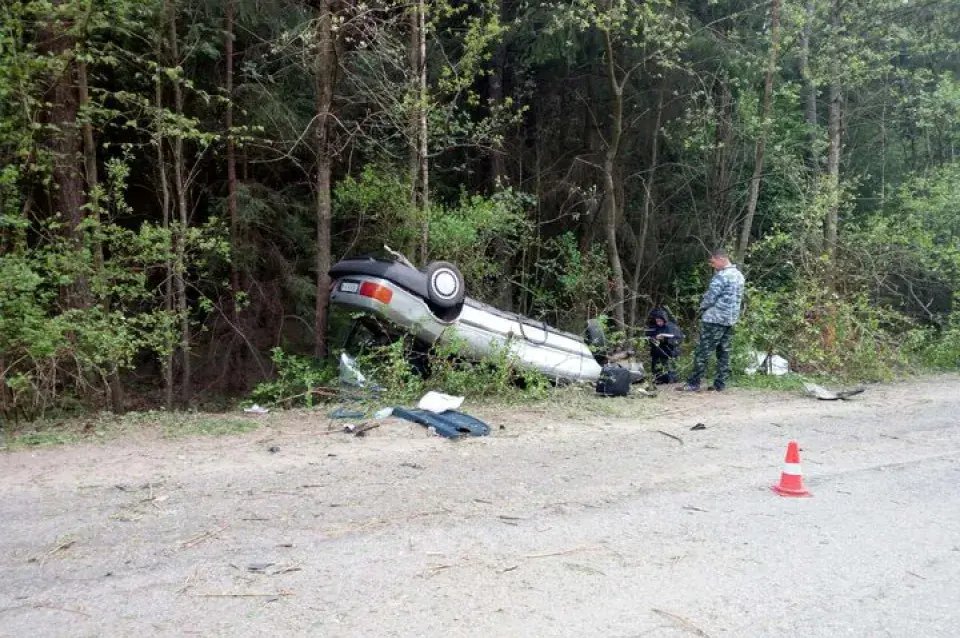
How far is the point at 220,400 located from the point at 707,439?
8.96 m

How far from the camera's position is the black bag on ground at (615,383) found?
988cm

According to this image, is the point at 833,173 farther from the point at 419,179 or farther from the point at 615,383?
the point at 419,179

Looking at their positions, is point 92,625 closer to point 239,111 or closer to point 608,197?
point 239,111

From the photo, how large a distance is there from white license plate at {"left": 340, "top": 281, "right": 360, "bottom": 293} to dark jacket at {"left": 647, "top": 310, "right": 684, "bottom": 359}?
4.79m

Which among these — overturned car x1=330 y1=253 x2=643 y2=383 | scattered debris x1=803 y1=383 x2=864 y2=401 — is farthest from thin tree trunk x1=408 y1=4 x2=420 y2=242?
scattered debris x1=803 y1=383 x2=864 y2=401

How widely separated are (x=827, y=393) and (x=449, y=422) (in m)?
5.60

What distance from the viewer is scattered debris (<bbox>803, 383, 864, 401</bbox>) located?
10148 mm

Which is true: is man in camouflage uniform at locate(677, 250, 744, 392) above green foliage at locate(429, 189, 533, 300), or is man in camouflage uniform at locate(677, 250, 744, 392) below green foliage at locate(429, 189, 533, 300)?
below

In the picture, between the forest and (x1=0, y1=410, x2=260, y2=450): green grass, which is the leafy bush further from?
(x1=0, y1=410, x2=260, y2=450): green grass

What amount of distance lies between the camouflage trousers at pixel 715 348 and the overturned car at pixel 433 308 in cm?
219

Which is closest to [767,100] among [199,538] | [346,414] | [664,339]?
[664,339]

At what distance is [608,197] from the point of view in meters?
14.3

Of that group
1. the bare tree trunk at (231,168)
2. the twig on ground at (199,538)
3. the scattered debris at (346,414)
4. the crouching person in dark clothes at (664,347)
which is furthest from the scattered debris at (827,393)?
the bare tree trunk at (231,168)

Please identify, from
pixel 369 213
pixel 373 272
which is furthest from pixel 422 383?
pixel 369 213
